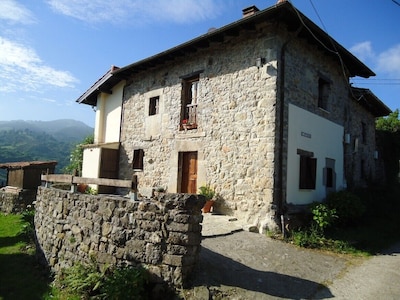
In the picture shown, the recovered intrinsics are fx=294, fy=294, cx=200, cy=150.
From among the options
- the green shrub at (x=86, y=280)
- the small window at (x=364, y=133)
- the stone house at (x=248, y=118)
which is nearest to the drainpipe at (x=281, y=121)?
the stone house at (x=248, y=118)

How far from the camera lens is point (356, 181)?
12.6 meters

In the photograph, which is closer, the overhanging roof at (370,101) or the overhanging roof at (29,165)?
the overhanging roof at (370,101)

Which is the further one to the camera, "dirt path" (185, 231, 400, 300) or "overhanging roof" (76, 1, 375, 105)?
"overhanging roof" (76, 1, 375, 105)

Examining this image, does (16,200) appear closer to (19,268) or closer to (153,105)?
(19,268)

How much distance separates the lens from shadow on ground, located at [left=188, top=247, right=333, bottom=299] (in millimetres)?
4250

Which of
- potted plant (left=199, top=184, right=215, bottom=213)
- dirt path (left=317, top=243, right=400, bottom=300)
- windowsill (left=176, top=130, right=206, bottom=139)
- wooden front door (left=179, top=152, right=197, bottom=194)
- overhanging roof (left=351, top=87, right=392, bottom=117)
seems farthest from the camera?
overhanging roof (left=351, top=87, right=392, bottom=117)

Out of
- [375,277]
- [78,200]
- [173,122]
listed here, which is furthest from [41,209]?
[375,277]

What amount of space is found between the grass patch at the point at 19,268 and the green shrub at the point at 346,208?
25.1 feet

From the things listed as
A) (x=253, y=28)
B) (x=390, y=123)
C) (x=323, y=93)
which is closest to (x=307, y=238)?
(x=323, y=93)

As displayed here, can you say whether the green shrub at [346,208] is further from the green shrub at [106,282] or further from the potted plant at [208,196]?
the green shrub at [106,282]

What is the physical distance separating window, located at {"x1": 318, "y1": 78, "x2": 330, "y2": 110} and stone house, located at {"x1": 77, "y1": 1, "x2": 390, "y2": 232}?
0.04 m

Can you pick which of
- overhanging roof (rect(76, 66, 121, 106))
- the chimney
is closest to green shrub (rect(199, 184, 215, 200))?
the chimney

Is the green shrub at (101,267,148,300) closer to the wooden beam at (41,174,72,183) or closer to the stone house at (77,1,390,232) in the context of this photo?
the wooden beam at (41,174,72,183)

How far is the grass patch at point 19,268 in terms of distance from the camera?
6129mm
